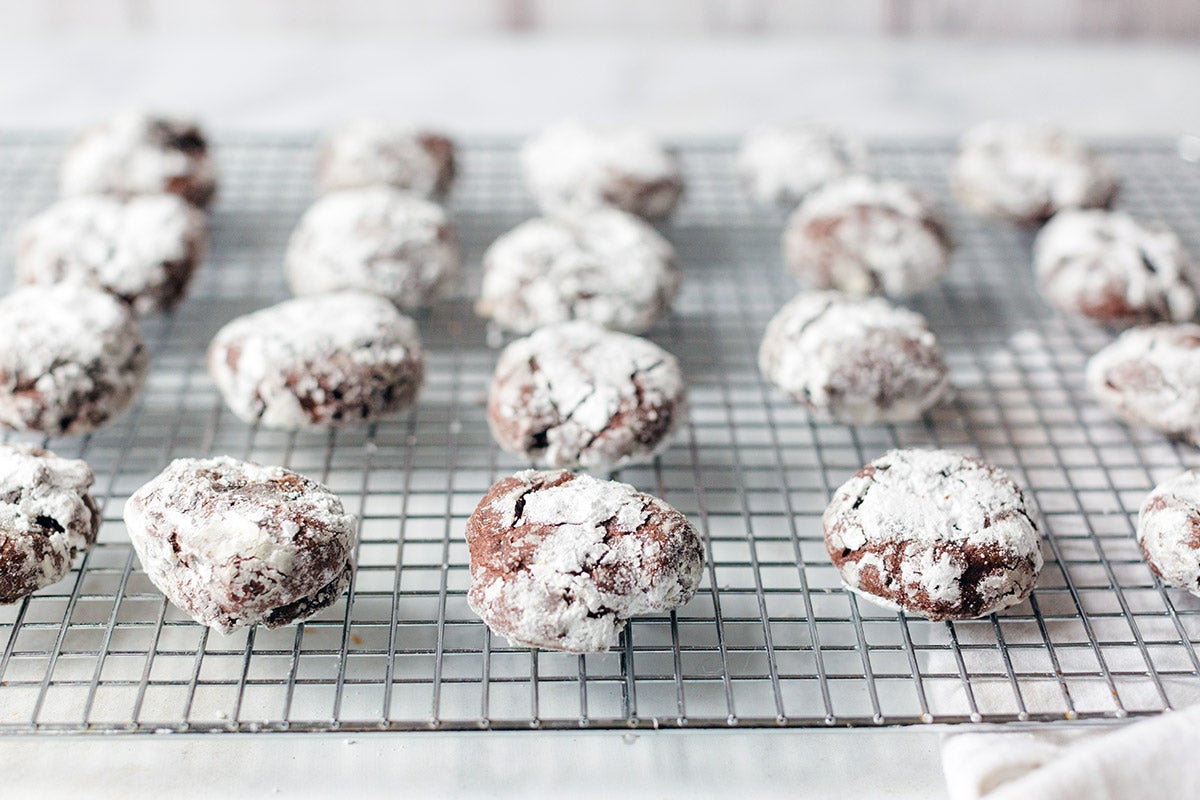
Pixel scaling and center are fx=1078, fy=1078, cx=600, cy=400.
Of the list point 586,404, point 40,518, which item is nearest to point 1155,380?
point 586,404

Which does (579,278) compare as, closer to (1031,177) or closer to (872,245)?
(872,245)

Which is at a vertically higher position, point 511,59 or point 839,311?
point 839,311

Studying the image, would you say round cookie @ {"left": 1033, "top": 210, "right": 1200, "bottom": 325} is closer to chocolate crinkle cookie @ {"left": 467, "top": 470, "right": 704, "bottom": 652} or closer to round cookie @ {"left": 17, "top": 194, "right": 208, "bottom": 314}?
chocolate crinkle cookie @ {"left": 467, "top": 470, "right": 704, "bottom": 652}

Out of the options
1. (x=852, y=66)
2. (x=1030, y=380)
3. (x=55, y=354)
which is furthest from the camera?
(x=852, y=66)

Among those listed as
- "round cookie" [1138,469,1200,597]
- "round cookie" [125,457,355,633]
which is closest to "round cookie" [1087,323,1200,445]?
"round cookie" [1138,469,1200,597]

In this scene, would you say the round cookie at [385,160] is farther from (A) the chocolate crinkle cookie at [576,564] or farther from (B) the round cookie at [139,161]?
(A) the chocolate crinkle cookie at [576,564]

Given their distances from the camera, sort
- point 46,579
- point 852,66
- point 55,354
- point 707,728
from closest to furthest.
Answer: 1. point 707,728
2. point 46,579
3. point 55,354
4. point 852,66

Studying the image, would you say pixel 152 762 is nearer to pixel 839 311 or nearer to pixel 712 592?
pixel 712 592

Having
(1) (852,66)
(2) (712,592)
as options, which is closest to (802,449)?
(2) (712,592)
